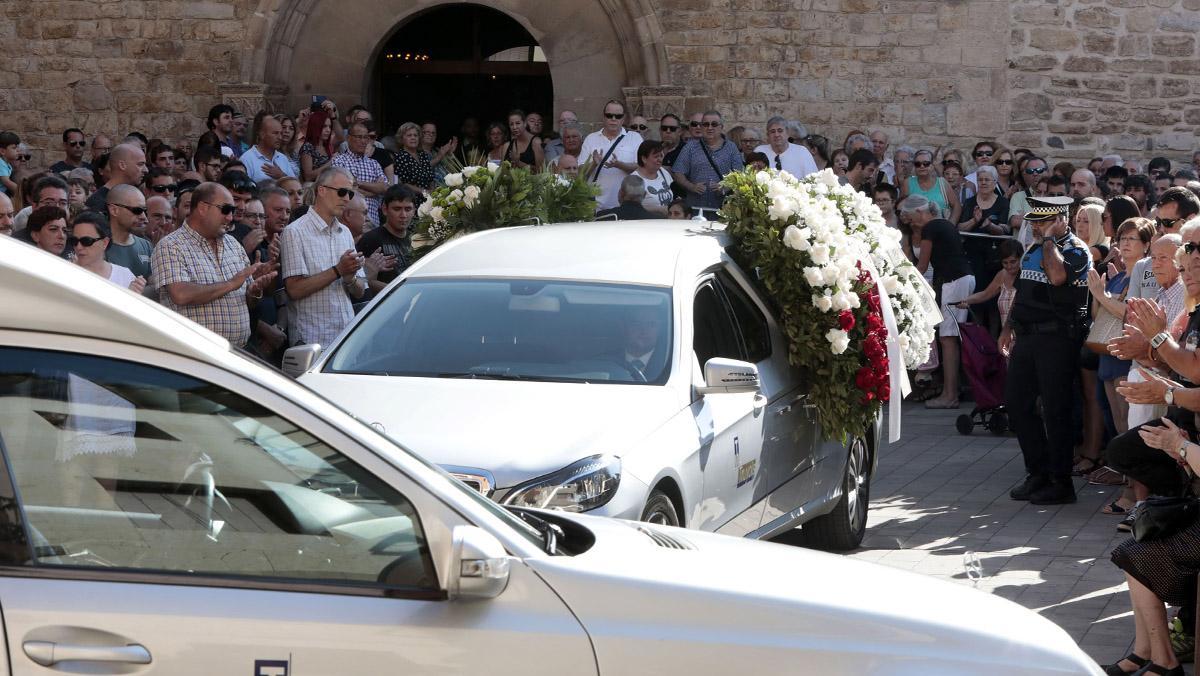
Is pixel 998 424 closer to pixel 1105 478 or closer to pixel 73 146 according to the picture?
pixel 1105 478

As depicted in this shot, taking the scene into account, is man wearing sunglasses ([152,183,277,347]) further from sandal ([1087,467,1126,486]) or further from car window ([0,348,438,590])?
sandal ([1087,467,1126,486])

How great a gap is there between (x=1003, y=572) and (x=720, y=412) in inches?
91.2

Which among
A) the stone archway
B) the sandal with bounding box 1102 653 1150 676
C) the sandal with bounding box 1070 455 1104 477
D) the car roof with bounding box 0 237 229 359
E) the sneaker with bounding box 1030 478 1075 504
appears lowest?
the sandal with bounding box 1070 455 1104 477

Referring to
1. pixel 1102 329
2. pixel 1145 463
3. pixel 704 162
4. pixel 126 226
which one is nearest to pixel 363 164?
pixel 704 162

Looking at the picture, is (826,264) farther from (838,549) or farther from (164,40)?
(164,40)

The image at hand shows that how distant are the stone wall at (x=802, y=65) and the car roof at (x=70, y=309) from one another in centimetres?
1574

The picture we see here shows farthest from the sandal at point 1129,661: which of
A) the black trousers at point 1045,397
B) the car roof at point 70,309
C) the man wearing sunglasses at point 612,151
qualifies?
the man wearing sunglasses at point 612,151

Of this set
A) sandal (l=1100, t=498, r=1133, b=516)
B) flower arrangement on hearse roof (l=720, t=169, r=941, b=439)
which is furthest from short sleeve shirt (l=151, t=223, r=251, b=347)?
sandal (l=1100, t=498, r=1133, b=516)

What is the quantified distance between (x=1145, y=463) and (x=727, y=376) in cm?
184

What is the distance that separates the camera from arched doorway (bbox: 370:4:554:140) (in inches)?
802

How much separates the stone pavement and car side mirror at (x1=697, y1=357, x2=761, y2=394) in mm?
1260

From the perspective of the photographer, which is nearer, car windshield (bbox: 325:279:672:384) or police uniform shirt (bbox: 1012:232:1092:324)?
car windshield (bbox: 325:279:672:384)

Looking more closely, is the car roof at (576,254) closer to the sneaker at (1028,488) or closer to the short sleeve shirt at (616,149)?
the sneaker at (1028,488)

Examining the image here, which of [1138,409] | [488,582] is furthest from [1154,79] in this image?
[488,582]
